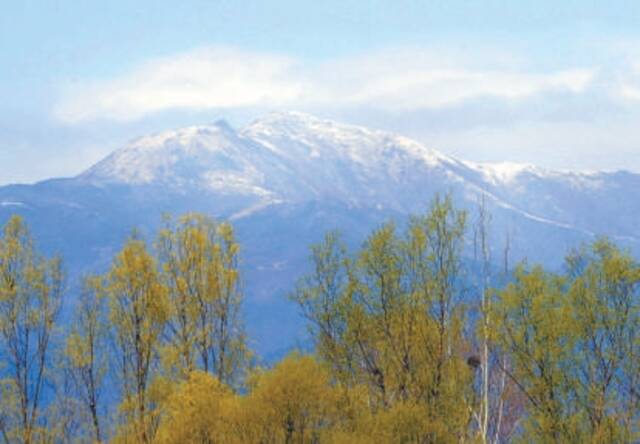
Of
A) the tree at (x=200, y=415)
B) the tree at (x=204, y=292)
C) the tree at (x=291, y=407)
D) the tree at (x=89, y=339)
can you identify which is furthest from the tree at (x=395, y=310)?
the tree at (x=89, y=339)

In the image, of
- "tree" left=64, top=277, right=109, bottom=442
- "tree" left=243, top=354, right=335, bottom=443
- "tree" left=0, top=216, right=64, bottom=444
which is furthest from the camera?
"tree" left=64, top=277, right=109, bottom=442

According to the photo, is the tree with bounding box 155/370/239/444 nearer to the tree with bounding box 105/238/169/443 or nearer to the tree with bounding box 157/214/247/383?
the tree with bounding box 105/238/169/443

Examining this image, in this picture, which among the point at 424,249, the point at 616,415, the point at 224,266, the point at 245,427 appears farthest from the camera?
the point at 224,266

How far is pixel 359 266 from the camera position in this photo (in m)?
47.9

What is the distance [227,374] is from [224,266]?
6804 mm

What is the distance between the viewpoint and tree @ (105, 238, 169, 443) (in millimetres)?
50688

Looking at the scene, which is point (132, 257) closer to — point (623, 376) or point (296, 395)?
point (296, 395)

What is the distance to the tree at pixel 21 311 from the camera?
165 feet

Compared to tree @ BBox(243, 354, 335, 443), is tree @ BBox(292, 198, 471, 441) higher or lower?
higher

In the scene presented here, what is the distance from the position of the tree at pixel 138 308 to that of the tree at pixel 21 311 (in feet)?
13.0

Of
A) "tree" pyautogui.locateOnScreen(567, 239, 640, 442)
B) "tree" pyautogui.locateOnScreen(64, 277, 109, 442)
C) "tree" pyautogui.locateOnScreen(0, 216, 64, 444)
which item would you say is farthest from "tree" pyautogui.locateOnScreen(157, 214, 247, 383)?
"tree" pyautogui.locateOnScreen(567, 239, 640, 442)

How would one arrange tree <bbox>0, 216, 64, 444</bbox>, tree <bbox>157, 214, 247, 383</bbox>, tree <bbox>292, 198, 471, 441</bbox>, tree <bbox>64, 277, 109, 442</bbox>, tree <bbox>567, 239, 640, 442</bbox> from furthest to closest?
tree <bbox>64, 277, 109, 442</bbox> < tree <bbox>157, 214, 247, 383</bbox> < tree <bbox>0, 216, 64, 444</bbox> < tree <bbox>292, 198, 471, 441</bbox> < tree <bbox>567, 239, 640, 442</bbox>

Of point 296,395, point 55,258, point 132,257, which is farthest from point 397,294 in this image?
point 55,258

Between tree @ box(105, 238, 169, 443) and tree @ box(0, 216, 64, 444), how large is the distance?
3975 mm
